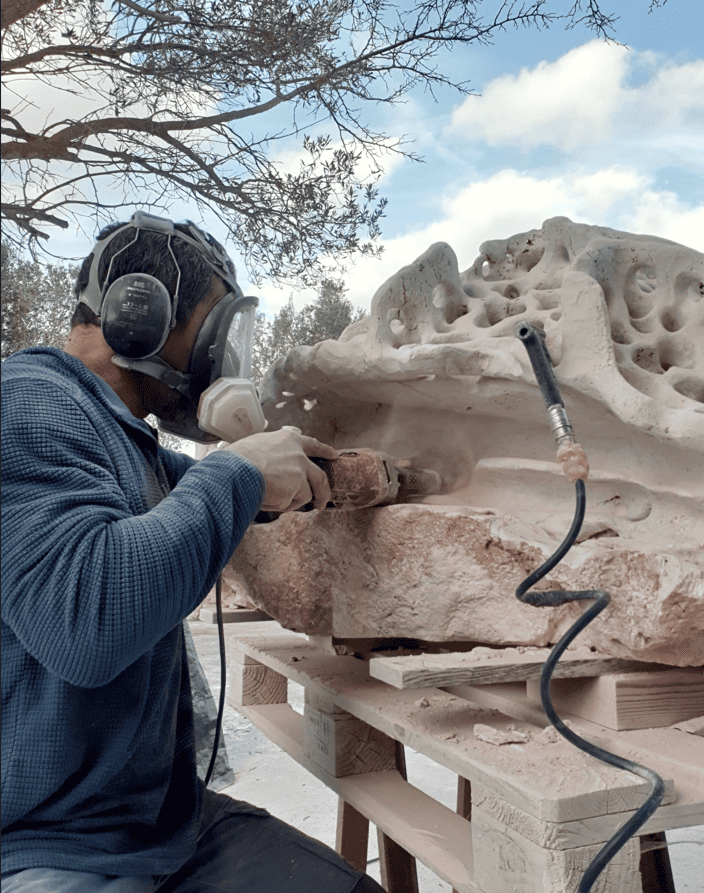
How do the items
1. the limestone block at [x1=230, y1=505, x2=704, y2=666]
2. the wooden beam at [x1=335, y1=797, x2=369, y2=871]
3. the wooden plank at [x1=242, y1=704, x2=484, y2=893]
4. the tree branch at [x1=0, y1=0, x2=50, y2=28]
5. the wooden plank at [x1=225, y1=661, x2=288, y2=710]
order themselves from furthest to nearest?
the wooden plank at [x1=225, y1=661, x2=288, y2=710] → the wooden beam at [x1=335, y1=797, x2=369, y2=871] → the limestone block at [x1=230, y1=505, x2=704, y2=666] → the wooden plank at [x1=242, y1=704, x2=484, y2=893] → the tree branch at [x1=0, y1=0, x2=50, y2=28]

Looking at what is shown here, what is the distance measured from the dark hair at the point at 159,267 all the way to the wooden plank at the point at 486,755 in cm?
79

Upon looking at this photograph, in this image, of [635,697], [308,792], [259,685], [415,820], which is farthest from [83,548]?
[308,792]

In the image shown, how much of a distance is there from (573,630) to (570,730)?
145mm

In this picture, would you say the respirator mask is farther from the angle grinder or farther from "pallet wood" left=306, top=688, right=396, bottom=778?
"pallet wood" left=306, top=688, right=396, bottom=778

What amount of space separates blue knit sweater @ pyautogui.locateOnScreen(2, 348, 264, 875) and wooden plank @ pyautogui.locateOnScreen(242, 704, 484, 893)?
0.33 meters

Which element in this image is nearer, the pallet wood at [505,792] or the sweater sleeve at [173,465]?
the pallet wood at [505,792]

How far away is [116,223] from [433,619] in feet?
3.03

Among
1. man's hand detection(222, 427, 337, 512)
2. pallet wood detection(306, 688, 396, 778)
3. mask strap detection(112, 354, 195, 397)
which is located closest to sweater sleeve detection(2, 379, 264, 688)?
man's hand detection(222, 427, 337, 512)

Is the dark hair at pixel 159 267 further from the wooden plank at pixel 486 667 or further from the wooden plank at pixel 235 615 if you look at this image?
the wooden plank at pixel 235 615

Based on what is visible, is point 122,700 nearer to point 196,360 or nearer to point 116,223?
point 196,360

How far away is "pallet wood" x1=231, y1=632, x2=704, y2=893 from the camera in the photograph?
0.95 meters

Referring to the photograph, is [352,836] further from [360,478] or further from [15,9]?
[15,9]

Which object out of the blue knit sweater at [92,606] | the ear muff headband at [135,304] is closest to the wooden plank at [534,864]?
the blue knit sweater at [92,606]

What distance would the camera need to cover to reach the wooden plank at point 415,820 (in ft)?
3.75
